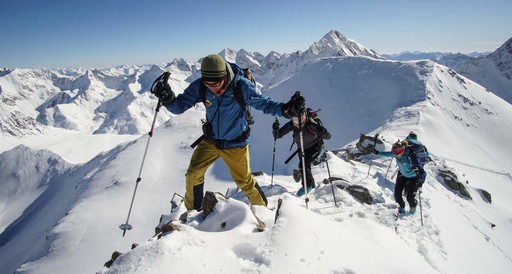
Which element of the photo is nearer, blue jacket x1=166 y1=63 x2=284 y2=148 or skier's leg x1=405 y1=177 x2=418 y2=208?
blue jacket x1=166 y1=63 x2=284 y2=148

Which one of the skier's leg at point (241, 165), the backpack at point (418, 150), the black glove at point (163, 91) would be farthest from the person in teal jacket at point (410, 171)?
the black glove at point (163, 91)

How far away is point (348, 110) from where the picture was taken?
4412cm

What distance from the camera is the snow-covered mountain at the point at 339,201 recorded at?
13.2 ft

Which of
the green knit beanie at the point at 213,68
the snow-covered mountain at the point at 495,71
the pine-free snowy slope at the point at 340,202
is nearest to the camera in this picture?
the pine-free snowy slope at the point at 340,202

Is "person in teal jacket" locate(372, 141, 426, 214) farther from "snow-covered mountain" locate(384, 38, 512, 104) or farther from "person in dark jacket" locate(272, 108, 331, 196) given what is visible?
"snow-covered mountain" locate(384, 38, 512, 104)

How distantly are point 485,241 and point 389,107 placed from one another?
34.5 meters

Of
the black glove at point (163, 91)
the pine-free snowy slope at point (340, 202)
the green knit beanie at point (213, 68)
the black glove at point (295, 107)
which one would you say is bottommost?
the pine-free snowy slope at point (340, 202)

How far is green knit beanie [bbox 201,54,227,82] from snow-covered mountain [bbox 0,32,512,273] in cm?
246

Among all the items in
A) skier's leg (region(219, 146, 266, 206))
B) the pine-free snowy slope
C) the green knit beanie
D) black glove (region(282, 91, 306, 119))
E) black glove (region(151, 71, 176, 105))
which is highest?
the green knit beanie

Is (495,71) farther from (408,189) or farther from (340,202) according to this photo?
(340,202)

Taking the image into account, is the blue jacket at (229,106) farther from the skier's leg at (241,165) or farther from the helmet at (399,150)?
the helmet at (399,150)

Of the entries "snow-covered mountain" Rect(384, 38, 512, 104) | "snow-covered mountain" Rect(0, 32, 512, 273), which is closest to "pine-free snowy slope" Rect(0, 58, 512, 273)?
"snow-covered mountain" Rect(0, 32, 512, 273)

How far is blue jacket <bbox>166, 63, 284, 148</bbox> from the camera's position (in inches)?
214

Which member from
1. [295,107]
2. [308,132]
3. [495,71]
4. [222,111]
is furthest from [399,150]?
[495,71]
